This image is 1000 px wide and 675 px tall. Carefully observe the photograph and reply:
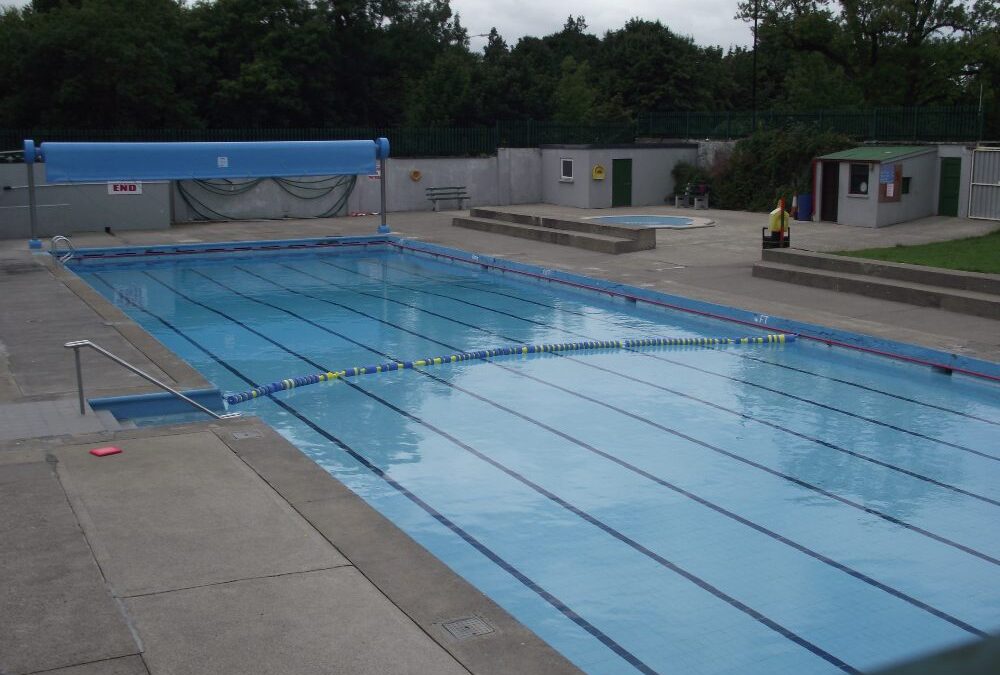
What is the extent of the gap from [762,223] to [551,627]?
21052 millimetres

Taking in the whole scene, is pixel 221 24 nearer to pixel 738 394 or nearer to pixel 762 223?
pixel 762 223

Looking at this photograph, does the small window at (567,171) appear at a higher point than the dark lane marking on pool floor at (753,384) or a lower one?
higher

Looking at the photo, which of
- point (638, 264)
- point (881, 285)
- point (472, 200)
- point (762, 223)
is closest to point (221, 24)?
point (472, 200)

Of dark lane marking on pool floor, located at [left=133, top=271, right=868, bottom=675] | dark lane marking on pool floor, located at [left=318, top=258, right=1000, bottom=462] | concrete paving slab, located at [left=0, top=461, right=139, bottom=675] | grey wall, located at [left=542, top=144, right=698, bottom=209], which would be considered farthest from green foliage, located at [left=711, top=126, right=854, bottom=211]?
concrete paving slab, located at [left=0, top=461, right=139, bottom=675]

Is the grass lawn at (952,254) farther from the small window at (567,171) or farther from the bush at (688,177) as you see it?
the small window at (567,171)

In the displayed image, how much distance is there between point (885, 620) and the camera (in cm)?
599

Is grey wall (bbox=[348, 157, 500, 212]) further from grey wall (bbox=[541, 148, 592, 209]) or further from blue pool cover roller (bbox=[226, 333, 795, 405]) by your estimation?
blue pool cover roller (bbox=[226, 333, 795, 405])

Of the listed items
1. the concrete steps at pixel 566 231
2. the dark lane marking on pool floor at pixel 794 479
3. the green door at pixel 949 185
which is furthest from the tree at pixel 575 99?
the dark lane marking on pool floor at pixel 794 479

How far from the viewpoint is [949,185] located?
24.0m

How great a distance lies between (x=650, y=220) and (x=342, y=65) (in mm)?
18872

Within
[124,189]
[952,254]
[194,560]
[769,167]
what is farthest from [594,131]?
[194,560]

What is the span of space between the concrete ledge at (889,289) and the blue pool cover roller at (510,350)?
2523 millimetres

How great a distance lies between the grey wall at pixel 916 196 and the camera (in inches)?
925

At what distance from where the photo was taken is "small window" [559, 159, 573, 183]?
30.4 meters
